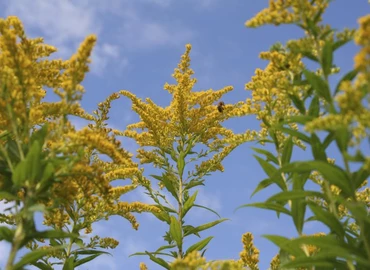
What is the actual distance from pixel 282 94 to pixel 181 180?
4.27 meters

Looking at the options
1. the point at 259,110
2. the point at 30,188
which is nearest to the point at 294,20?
the point at 259,110

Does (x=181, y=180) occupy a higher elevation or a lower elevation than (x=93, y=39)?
higher

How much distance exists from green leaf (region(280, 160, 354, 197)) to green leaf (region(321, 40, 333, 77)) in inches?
31.6

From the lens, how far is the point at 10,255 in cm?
305

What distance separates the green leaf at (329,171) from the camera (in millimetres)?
2969

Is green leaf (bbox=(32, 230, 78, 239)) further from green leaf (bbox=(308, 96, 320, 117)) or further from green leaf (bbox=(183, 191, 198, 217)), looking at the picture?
green leaf (bbox=(183, 191, 198, 217))

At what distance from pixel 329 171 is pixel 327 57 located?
946 mm

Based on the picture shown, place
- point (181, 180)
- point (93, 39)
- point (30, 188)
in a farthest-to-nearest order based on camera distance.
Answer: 1. point (181, 180)
2. point (93, 39)
3. point (30, 188)

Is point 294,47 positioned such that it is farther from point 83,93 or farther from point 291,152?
point 83,93

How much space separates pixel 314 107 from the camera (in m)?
3.62

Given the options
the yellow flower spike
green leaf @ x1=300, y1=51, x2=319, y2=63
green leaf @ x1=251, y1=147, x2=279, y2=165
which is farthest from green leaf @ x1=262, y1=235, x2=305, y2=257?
the yellow flower spike

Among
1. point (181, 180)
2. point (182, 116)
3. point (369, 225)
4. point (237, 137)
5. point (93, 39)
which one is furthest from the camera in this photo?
point (182, 116)

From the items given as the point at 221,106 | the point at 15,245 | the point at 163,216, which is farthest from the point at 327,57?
the point at 221,106

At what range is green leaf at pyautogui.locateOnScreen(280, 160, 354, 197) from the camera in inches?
117
